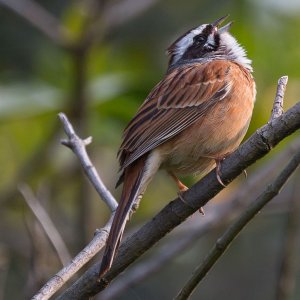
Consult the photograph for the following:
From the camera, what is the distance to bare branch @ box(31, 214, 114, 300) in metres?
3.61

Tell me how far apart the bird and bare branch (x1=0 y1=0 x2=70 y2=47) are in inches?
31.2

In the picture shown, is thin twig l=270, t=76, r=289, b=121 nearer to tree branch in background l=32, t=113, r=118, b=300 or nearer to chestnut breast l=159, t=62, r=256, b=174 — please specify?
chestnut breast l=159, t=62, r=256, b=174

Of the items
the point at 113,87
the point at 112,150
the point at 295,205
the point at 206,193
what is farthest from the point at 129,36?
the point at 206,193

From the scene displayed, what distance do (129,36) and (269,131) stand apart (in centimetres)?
459

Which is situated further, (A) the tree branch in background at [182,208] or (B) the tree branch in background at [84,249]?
(B) the tree branch in background at [84,249]

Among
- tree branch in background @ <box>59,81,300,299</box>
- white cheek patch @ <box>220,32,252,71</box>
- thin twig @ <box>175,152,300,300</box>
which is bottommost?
thin twig @ <box>175,152,300,300</box>

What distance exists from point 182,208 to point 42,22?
245cm

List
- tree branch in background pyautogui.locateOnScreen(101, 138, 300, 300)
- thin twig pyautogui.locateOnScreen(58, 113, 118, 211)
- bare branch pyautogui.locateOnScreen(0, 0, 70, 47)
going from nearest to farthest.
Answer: thin twig pyautogui.locateOnScreen(58, 113, 118, 211)
tree branch in background pyautogui.locateOnScreen(101, 138, 300, 300)
bare branch pyautogui.locateOnScreen(0, 0, 70, 47)

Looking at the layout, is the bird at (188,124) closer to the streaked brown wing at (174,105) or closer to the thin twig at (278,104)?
the streaked brown wing at (174,105)

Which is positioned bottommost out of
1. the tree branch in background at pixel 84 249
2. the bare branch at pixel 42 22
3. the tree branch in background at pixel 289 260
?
the tree branch in background at pixel 289 260

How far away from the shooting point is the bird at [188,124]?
454 centimetres

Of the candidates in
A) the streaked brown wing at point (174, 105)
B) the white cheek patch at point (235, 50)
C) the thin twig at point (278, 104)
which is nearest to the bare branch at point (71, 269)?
the streaked brown wing at point (174, 105)

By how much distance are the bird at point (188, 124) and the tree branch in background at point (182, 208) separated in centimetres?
37

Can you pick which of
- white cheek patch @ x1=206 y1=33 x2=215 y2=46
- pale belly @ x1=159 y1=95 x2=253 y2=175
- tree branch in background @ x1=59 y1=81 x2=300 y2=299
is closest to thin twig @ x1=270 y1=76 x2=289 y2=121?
tree branch in background @ x1=59 y1=81 x2=300 y2=299
